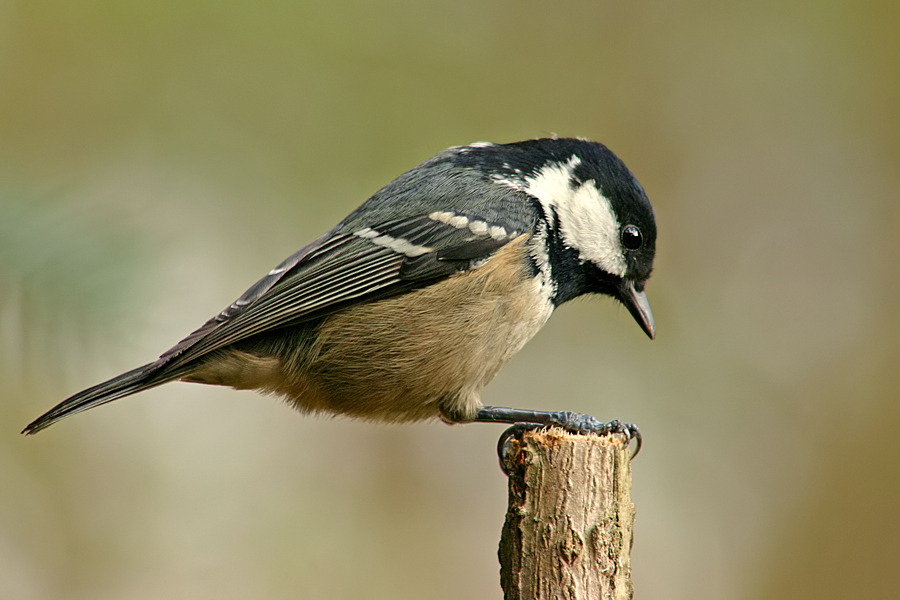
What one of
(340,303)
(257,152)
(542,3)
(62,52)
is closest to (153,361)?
(340,303)

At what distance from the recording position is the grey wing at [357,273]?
2.61 m

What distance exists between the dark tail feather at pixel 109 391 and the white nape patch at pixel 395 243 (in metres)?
0.79

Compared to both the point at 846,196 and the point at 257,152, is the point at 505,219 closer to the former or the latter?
the point at 257,152

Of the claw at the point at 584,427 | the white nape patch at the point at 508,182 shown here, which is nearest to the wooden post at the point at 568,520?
the claw at the point at 584,427

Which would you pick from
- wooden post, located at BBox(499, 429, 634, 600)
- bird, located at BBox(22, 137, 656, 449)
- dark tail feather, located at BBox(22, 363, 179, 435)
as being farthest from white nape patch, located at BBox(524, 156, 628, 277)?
dark tail feather, located at BBox(22, 363, 179, 435)

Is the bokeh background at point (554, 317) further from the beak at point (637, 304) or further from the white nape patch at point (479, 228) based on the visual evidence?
the beak at point (637, 304)

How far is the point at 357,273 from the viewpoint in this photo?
106 inches

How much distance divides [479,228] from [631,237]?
0.58m

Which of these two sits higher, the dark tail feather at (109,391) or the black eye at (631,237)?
the black eye at (631,237)

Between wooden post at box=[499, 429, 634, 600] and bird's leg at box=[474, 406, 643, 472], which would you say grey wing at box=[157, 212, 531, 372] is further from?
wooden post at box=[499, 429, 634, 600]

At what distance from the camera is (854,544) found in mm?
4168

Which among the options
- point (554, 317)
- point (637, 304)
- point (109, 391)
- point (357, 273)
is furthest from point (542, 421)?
point (554, 317)

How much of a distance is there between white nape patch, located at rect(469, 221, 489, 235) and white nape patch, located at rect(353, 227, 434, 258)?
0.15m

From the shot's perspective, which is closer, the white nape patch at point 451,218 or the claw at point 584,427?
the claw at point 584,427
